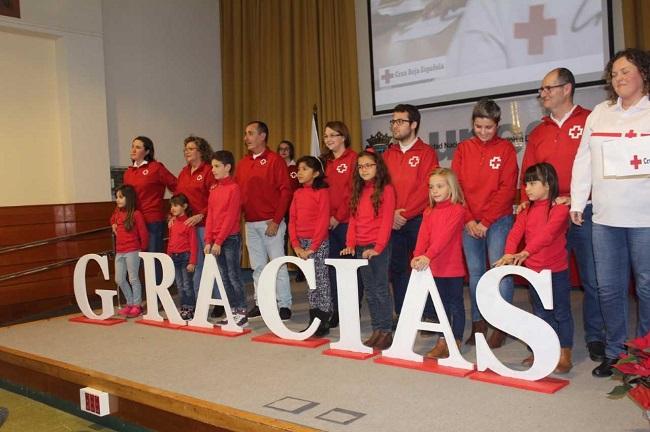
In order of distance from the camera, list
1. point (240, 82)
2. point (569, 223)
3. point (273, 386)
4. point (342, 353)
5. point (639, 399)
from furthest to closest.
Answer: point (240, 82)
point (342, 353)
point (569, 223)
point (273, 386)
point (639, 399)

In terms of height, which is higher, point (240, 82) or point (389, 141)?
point (240, 82)

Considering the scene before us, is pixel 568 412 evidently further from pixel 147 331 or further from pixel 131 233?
pixel 131 233

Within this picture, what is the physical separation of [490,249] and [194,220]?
208 cm

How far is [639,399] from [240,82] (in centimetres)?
634

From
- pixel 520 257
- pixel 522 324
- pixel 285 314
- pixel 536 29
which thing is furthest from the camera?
pixel 536 29

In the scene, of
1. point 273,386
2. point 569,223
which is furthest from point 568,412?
point 273,386

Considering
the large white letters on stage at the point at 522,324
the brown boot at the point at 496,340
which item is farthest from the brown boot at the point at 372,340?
the large white letters on stage at the point at 522,324

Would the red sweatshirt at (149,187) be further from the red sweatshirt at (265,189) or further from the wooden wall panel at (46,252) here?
the wooden wall panel at (46,252)

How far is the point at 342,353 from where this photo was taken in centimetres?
327

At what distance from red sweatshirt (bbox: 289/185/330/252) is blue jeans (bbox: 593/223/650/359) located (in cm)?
154

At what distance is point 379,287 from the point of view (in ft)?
11.1

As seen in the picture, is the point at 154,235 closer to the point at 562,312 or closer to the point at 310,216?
the point at 310,216

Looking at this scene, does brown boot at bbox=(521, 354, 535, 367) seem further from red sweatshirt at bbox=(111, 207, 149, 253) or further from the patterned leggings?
red sweatshirt at bbox=(111, 207, 149, 253)

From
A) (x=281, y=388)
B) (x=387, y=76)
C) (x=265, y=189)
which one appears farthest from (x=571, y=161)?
(x=387, y=76)
